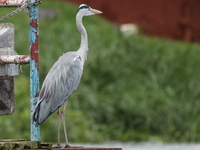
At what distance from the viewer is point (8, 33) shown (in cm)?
416

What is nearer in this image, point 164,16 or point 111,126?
point 111,126

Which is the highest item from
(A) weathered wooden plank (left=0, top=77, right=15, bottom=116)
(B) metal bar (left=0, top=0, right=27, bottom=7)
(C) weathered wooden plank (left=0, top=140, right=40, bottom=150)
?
(B) metal bar (left=0, top=0, right=27, bottom=7)

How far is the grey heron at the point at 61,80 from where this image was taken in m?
3.92

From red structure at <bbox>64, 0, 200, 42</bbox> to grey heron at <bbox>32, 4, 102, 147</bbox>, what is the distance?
580 inches

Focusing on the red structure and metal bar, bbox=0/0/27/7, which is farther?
the red structure

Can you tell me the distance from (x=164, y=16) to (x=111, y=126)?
9.08 metres

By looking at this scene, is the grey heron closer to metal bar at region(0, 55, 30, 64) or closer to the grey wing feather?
the grey wing feather

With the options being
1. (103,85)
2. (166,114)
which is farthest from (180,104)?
(103,85)

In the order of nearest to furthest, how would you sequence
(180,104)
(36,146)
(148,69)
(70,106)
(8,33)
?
(36,146), (8,33), (70,106), (180,104), (148,69)

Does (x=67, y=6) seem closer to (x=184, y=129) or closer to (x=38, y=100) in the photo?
(x=184, y=129)

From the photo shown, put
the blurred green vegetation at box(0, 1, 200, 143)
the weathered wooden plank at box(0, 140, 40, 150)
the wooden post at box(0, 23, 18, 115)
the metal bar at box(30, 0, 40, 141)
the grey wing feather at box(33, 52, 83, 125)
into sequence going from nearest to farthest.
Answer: the weathered wooden plank at box(0, 140, 40, 150) < the grey wing feather at box(33, 52, 83, 125) < the metal bar at box(30, 0, 40, 141) < the wooden post at box(0, 23, 18, 115) < the blurred green vegetation at box(0, 1, 200, 143)

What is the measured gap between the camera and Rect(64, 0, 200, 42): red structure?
18922mm

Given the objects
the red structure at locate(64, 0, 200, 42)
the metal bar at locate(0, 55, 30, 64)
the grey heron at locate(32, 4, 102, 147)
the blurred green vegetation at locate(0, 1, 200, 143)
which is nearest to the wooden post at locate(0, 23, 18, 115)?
the metal bar at locate(0, 55, 30, 64)

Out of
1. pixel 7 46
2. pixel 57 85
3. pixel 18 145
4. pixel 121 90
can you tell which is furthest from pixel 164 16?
pixel 18 145
